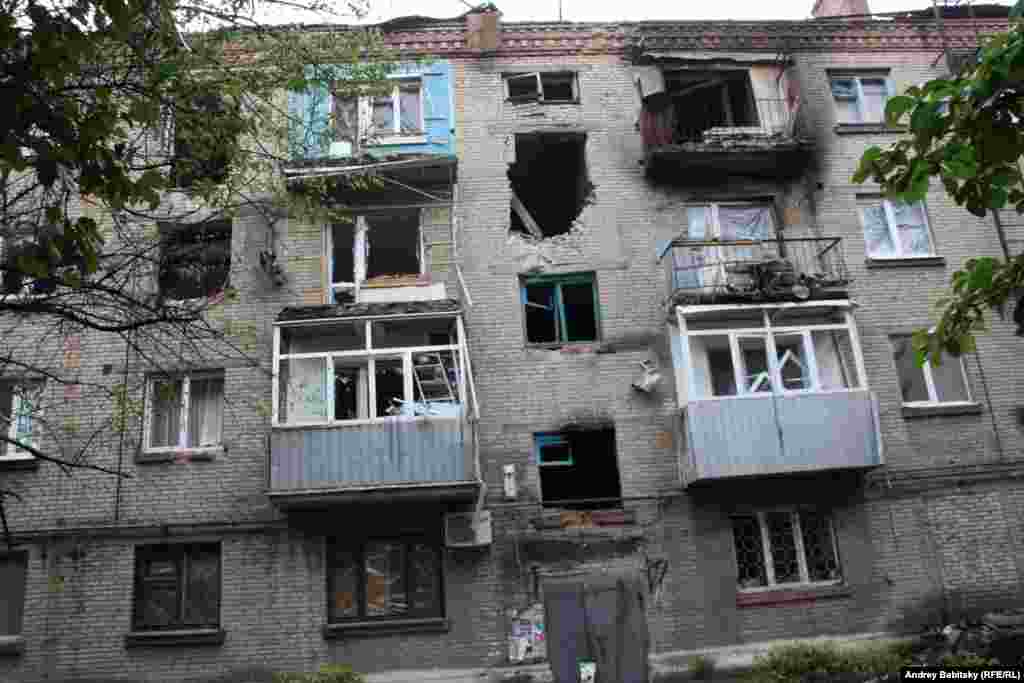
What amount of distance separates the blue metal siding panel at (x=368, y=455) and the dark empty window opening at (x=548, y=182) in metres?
4.86

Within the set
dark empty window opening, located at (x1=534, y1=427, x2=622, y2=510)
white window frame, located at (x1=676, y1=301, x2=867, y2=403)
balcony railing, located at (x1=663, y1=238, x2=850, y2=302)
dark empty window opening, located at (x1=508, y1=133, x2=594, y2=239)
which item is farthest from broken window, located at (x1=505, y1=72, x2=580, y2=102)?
dark empty window opening, located at (x1=534, y1=427, x2=622, y2=510)

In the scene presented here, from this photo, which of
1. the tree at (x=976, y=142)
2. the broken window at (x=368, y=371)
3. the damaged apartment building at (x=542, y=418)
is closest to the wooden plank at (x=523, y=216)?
the damaged apartment building at (x=542, y=418)

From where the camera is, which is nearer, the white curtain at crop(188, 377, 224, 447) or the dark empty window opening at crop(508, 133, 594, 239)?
the white curtain at crop(188, 377, 224, 447)

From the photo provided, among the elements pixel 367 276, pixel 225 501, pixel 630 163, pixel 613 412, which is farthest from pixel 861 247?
pixel 225 501

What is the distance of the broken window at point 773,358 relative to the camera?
14.8 meters

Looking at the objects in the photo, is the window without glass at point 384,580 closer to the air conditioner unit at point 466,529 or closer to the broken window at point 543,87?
the air conditioner unit at point 466,529

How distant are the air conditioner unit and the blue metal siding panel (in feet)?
2.80

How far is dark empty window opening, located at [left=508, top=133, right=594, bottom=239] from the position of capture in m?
17.1

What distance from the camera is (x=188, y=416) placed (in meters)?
14.9

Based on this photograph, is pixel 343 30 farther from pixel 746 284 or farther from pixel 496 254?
pixel 746 284

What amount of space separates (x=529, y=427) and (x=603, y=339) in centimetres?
213

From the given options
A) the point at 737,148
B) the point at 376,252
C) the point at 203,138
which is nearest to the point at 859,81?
the point at 737,148

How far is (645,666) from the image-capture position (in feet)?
44.4

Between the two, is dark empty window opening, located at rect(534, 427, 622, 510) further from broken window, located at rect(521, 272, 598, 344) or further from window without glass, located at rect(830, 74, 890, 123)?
window without glass, located at rect(830, 74, 890, 123)
